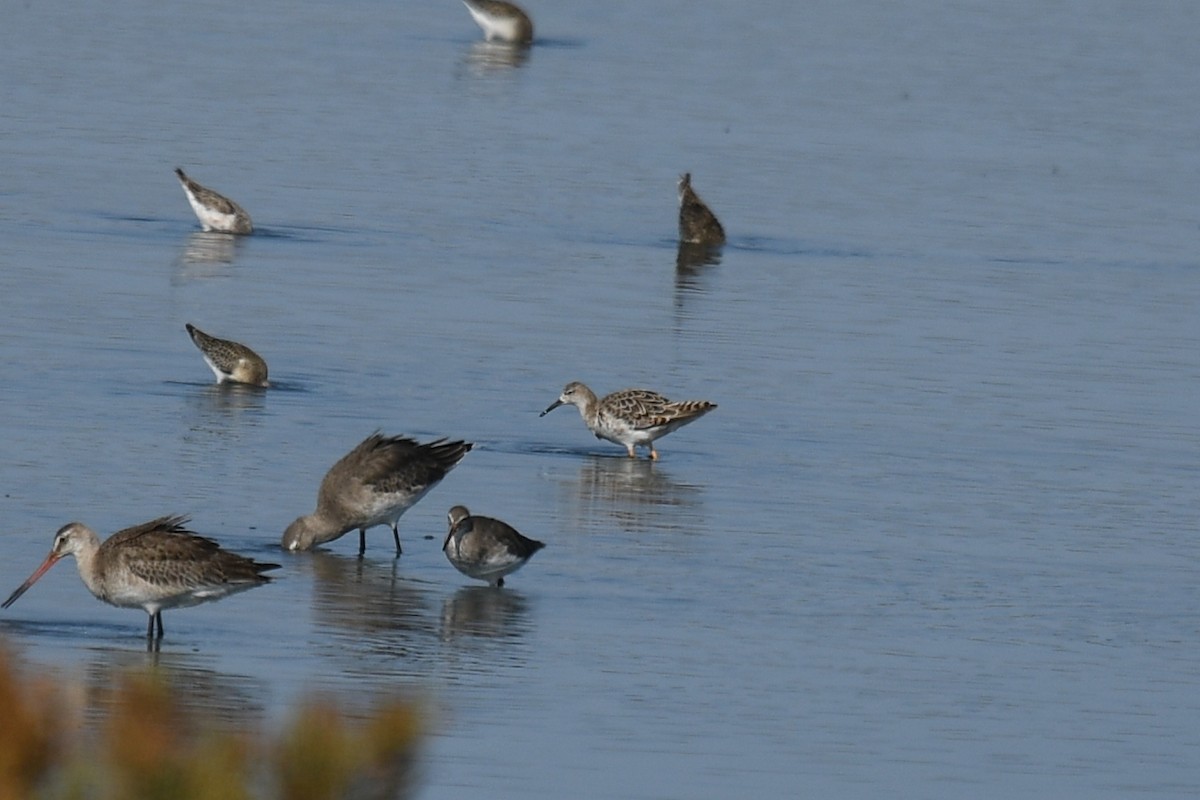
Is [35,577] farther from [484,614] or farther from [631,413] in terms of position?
[631,413]

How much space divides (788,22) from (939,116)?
14.4 meters

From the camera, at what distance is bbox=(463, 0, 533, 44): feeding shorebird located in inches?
1796

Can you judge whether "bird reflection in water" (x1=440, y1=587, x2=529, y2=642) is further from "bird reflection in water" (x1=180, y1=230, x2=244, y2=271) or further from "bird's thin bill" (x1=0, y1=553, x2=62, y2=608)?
"bird reflection in water" (x1=180, y1=230, x2=244, y2=271)

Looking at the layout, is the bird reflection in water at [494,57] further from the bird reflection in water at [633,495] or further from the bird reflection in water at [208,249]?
the bird reflection in water at [633,495]

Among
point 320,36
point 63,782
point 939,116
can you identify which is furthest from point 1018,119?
point 63,782

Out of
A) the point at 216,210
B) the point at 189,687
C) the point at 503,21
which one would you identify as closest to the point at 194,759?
the point at 189,687

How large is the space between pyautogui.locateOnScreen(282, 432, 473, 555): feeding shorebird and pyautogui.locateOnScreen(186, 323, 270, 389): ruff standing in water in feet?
13.6

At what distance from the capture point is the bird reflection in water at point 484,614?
13148mm

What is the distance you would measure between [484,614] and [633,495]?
343cm

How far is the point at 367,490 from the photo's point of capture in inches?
565

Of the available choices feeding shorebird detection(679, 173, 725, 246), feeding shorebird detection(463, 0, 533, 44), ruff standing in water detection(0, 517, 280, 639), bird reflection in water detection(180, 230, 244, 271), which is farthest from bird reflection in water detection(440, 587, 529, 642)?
feeding shorebird detection(463, 0, 533, 44)

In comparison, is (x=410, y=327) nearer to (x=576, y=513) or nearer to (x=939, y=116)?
(x=576, y=513)

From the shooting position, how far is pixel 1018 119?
130 feet

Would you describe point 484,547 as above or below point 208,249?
below
